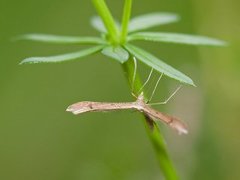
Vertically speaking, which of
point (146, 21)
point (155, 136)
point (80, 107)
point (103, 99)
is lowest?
point (155, 136)

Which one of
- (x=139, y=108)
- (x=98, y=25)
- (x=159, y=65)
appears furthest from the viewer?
(x=98, y=25)

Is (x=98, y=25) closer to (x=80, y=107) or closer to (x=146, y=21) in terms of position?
(x=146, y=21)

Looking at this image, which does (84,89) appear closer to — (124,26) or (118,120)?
(118,120)

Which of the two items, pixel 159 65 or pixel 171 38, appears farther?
pixel 171 38

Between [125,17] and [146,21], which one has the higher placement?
[146,21]

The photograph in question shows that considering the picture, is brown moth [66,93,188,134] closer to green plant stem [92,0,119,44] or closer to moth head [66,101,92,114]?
moth head [66,101,92,114]

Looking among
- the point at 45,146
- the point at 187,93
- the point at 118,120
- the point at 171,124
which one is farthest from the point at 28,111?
the point at 171,124

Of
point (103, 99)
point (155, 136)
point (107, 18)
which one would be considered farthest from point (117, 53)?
point (103, 99)
